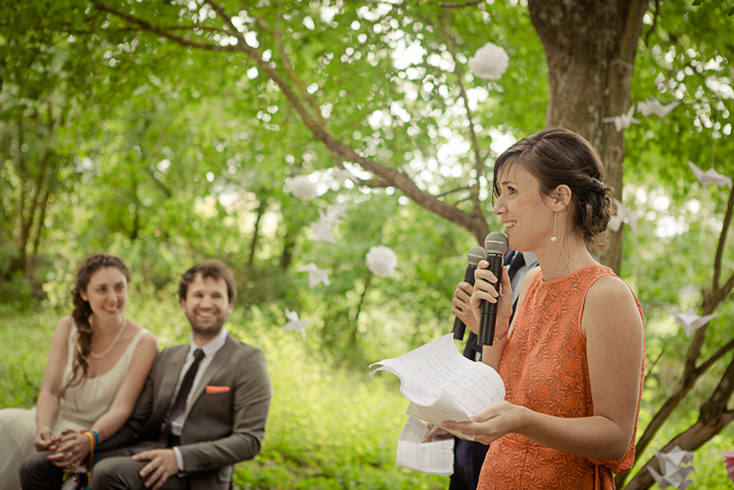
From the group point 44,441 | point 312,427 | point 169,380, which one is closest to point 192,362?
point 169,380

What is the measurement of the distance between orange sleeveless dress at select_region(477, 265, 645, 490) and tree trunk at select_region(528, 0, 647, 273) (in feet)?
4.60

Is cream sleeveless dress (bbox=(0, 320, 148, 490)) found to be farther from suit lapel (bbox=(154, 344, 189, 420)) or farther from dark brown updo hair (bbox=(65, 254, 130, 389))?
suit lapel (bbox=(154, 344, 189, 420))

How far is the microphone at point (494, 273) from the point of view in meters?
1.42

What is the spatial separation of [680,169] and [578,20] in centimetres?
236

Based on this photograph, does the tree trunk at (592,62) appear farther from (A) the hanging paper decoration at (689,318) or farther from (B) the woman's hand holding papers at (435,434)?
(B) the woman's hand holding papers at (435,434)

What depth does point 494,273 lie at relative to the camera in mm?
1513

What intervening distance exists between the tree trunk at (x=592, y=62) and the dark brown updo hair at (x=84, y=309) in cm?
275

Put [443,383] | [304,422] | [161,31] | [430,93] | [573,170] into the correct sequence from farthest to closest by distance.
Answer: [304,422] < [430,93] < [161,31] < [573,170] < [443,383]

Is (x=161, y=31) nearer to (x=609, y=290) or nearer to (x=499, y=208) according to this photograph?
(x=499, y=208)

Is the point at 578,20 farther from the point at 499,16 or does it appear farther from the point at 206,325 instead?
the point at 206,325

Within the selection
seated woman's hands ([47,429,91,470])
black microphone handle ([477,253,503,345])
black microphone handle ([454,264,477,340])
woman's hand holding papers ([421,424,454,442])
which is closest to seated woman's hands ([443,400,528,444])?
black microphone handle ([477,253,503,345])

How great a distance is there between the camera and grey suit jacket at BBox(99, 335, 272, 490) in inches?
103

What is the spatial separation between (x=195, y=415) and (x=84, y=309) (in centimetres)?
106

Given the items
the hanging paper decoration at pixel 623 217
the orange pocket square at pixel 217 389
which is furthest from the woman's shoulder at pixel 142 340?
the hanging paper decoration at pixel 623 217
